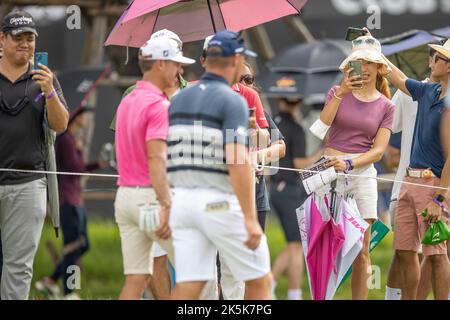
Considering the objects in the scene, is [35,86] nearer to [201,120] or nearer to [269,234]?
[201,120]

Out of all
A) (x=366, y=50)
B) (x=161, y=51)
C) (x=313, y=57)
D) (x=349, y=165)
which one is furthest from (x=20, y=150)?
(x=313, y=57)

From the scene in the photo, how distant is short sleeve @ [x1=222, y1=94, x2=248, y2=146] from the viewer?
7.70 metres

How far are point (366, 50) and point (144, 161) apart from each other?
7.26ft

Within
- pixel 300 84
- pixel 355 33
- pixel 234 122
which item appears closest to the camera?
pixel 234 122

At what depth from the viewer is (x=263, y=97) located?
15344mm

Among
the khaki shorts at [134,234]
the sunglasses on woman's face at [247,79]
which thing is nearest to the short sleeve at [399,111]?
the sunglasses on woman's face at [247,79]

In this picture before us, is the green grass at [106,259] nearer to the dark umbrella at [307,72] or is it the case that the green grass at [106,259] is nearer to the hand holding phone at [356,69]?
the dark umbrella at [307,72]

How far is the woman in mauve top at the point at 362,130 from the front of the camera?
31.9 feet

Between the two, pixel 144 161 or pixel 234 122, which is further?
pixel 144 161

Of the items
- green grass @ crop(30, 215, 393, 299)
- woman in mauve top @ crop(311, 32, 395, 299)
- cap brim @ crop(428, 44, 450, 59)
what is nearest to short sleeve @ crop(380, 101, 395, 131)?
woman in mauve top @ crop(311, 32, 395, 299)

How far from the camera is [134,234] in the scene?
839 cm

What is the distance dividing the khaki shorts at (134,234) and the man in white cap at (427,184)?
2174 millimetres

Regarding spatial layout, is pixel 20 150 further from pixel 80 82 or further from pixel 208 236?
pixel 80 82
